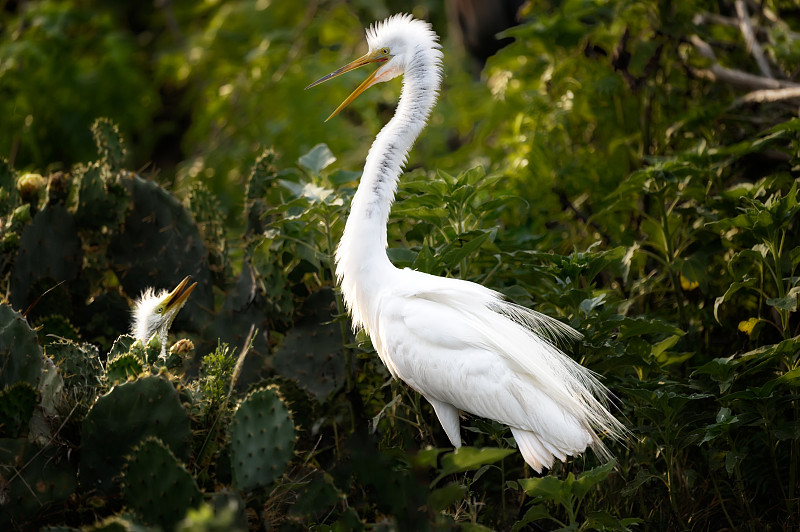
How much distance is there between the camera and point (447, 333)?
2.92m

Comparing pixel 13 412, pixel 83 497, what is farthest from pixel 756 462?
pixel 13 412

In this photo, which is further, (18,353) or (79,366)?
(79,366)

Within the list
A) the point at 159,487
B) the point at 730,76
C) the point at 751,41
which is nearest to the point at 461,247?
the point at 159,487

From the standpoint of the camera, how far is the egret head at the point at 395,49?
3266mm

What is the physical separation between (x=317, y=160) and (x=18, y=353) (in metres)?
1.72

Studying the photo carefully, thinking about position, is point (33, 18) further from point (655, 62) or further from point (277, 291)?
point (655, 62)

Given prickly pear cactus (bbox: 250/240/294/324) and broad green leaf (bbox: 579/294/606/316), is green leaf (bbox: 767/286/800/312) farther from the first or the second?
prickly pear cactus (bbox: 250/240/294/324)

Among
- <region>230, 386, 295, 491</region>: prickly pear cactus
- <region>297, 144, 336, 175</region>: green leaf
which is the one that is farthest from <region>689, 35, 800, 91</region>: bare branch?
<region>230, 386, 295, 491</region>: prickly pear cactus

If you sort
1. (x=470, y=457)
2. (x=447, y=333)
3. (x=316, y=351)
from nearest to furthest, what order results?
(x=470, y=457), (x=447, y=333), (x=316, y=351)

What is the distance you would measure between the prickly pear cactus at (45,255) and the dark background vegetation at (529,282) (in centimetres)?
1

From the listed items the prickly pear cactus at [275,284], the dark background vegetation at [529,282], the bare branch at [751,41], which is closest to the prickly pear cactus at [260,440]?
the dark background vegetation at [529,282]

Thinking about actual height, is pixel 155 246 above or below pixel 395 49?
below

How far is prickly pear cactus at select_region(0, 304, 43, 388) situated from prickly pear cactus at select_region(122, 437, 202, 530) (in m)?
0.64

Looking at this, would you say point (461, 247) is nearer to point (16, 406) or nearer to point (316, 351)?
point (316, 351)
